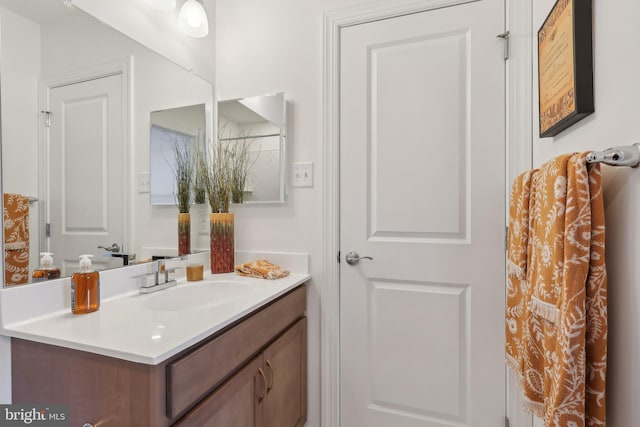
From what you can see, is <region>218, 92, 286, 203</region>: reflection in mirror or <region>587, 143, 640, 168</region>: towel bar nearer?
<region>587, 143, 640, 168</region>: towel bar

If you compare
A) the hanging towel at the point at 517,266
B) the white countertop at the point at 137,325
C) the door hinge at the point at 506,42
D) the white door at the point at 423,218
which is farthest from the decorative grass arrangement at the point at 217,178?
the door hinge at the point at 506,42

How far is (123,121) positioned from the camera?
122cm

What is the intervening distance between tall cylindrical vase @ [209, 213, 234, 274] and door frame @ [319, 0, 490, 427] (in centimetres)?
48

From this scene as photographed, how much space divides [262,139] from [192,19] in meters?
0.63

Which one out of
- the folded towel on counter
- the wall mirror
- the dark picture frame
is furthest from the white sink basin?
the dark picture frame

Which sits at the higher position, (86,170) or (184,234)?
(86,170)

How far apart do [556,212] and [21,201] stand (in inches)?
55.9

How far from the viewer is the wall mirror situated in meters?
0.90

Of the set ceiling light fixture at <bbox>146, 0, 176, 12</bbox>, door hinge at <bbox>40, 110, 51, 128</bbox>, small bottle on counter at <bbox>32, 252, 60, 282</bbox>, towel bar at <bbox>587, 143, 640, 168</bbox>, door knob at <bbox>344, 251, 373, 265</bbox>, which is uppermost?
ceiling light fixture at <bbox>146, 0, 176, 12</bbox>

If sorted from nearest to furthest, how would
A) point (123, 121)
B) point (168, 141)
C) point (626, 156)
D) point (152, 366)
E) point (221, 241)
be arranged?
point (626, 156)
point (152, 366)
point (123, 121)
point (168, 141)
point (221, 241)

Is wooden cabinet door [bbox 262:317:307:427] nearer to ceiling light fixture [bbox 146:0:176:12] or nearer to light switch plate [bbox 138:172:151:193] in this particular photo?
light switch plate [bbox 138:172:151:193]

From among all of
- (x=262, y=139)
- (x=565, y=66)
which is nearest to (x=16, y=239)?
(x=262, y=139)

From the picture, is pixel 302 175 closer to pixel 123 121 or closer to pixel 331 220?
pixel 331 220

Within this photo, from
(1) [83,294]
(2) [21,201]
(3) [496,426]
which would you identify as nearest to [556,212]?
(3) [496,426]
